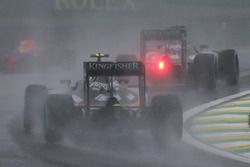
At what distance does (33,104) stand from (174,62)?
26.0 ft

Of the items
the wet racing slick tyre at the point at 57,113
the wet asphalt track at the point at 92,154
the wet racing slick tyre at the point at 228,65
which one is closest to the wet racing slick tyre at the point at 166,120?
the wet asphalt track at the point at 92,154

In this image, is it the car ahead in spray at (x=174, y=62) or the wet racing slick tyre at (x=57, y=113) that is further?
the car ahead in spray at (x=174, y=62)

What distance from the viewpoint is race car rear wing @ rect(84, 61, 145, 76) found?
38.6ft

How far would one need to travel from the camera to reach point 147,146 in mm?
11758

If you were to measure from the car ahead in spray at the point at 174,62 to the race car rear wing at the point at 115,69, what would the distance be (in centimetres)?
859

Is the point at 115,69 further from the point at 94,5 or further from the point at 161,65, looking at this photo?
the point at 94,5

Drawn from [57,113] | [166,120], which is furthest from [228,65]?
[57,113]

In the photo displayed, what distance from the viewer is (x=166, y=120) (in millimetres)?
11734

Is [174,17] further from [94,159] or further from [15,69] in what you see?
[94,159]

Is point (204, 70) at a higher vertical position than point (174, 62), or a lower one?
lower

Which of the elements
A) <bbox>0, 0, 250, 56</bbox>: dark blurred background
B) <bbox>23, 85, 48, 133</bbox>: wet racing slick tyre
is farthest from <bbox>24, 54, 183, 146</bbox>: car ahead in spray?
<bbox>0, 0, 250, 56</bbox>: dark blurred background

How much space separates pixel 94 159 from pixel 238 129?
3.49 metres

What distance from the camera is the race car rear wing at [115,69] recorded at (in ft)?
38.6

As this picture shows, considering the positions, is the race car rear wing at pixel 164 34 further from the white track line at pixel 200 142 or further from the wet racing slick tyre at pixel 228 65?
the white track line at pixel 200 142
